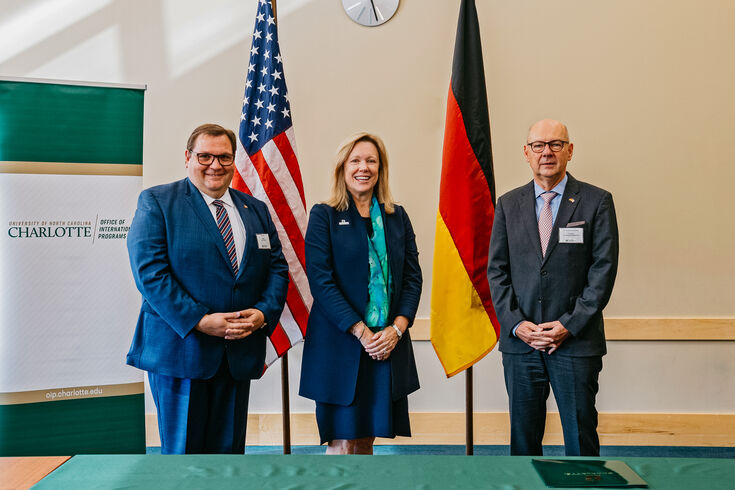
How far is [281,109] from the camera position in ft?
8.91

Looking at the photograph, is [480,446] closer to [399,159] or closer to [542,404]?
[542,404]

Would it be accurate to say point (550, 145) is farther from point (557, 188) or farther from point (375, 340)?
point (375, 340)

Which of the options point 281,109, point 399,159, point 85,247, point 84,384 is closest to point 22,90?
point 85,247

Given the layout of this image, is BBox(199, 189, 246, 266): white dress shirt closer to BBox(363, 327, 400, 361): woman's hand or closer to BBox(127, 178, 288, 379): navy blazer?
BBox(127, 178, 288, 379): navy blazer

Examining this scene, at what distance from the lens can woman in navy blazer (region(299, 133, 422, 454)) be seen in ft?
7.15

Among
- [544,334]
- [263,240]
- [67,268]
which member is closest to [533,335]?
[544,334]

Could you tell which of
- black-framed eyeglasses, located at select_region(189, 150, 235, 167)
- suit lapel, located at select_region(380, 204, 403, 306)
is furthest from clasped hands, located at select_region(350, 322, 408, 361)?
black-framed eyeglasses, located at select_region(189, 150, 235, 167)

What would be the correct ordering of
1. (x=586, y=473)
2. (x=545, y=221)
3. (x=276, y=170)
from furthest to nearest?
(x=276, y=170) < (x=545, y=221) < (x=586, y=473)

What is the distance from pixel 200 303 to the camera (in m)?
1.98

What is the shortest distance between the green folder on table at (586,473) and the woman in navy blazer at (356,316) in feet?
3.56

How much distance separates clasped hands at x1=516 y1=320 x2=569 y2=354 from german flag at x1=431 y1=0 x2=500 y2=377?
17.0 inches

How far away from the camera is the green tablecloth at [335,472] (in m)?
1.04

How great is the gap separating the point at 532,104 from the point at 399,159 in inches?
35.7

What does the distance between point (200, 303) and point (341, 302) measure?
1.77 feet
